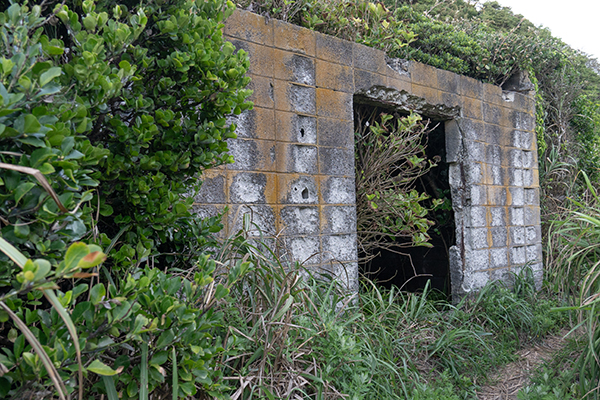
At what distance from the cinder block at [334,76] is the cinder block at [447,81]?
105cm

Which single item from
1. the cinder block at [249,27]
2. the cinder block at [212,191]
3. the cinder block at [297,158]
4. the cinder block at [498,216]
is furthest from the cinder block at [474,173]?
the cinder block at [212,191]

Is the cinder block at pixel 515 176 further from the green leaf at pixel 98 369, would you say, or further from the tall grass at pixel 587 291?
the green leaf at pixel 98 369

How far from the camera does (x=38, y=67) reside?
1.08m

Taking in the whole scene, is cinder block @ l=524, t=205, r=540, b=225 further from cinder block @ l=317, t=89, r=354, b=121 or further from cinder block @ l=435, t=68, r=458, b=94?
cinder block @ l=317, t=89, r=354, b=121

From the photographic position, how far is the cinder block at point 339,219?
Answer: 291cm

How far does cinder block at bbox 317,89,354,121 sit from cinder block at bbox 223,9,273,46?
48 cm

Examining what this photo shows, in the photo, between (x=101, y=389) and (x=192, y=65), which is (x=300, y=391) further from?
(x=192, y=65)

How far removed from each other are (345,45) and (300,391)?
88.9 inches

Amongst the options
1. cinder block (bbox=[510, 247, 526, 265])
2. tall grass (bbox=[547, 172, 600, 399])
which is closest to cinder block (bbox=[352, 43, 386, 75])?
tall grass (bbox=[547, 172, 600, 399])

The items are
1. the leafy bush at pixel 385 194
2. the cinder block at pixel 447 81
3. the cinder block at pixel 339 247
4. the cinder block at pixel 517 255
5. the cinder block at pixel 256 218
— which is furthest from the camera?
the cinder block at pixel 517 255

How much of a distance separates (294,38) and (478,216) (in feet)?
7.56

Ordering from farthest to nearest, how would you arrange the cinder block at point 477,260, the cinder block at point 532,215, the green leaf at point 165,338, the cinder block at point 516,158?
the cinder block at point 532,215 < the cinder block at point 516,158 < the cinder block at point 477,260 < the green leaf at point 165,338

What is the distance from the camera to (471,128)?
3998 mm

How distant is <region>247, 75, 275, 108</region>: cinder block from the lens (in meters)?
2.63
